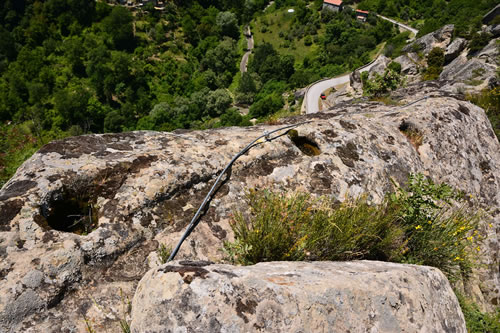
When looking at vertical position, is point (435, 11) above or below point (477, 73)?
above

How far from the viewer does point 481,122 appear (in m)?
8.78

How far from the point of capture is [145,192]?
423 cm

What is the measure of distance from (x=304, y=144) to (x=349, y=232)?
2963mm

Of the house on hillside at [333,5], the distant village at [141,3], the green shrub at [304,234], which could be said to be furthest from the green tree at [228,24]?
the green shrub at [304,234]

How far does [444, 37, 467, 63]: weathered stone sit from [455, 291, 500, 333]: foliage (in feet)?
137

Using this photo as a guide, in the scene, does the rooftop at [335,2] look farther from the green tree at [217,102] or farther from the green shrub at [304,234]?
the green shrub at [304,234]

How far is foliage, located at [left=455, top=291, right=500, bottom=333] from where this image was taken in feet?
15.5

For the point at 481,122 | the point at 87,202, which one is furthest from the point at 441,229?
the point at 481,122

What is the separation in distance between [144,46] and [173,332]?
327 feet

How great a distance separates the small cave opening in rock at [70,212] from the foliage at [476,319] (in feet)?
20.2

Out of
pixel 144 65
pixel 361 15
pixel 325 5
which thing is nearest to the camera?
pixel 144 65

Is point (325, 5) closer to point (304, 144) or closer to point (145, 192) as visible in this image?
point (304, 144)

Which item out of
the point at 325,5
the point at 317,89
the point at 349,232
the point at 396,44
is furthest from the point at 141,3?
the point at 349,232

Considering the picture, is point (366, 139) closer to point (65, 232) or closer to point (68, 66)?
point (65, 232)
